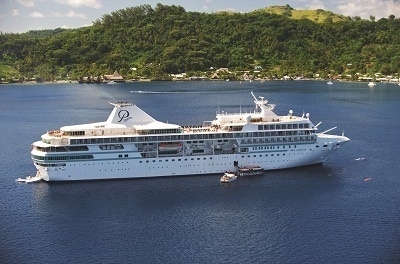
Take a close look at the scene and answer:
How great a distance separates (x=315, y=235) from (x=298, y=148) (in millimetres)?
14320

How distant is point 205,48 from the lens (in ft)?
551

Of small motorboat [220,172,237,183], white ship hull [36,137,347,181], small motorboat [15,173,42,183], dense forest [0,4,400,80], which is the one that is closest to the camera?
small motorboat [220,172,237,183]

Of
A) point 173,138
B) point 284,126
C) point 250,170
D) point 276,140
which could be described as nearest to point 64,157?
point 173,138

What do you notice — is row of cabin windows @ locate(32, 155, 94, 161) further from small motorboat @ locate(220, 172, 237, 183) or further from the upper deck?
small motorboat @ locate(220, 172, 237, 183)

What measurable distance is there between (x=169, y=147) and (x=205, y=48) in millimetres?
127273

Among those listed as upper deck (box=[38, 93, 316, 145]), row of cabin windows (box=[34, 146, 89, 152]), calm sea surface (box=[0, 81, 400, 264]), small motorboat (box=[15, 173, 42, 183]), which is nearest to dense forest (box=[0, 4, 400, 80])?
calm sea surface (box=[0, 81, 400, 264])

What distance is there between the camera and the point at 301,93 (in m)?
114

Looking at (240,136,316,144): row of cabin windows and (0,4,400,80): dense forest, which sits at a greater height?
(0,4,400,80): dense forest

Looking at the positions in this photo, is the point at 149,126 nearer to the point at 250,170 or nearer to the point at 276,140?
the point at 250,170

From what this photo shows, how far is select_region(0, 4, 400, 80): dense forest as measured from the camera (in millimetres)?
159000

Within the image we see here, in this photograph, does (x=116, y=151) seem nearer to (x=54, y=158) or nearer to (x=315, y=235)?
(x=54, y=158)

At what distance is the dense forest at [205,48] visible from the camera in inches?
6260

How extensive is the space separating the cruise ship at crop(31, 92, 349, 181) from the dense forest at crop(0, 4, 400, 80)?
109 m

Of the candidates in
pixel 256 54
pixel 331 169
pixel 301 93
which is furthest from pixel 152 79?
pixel 331 169
